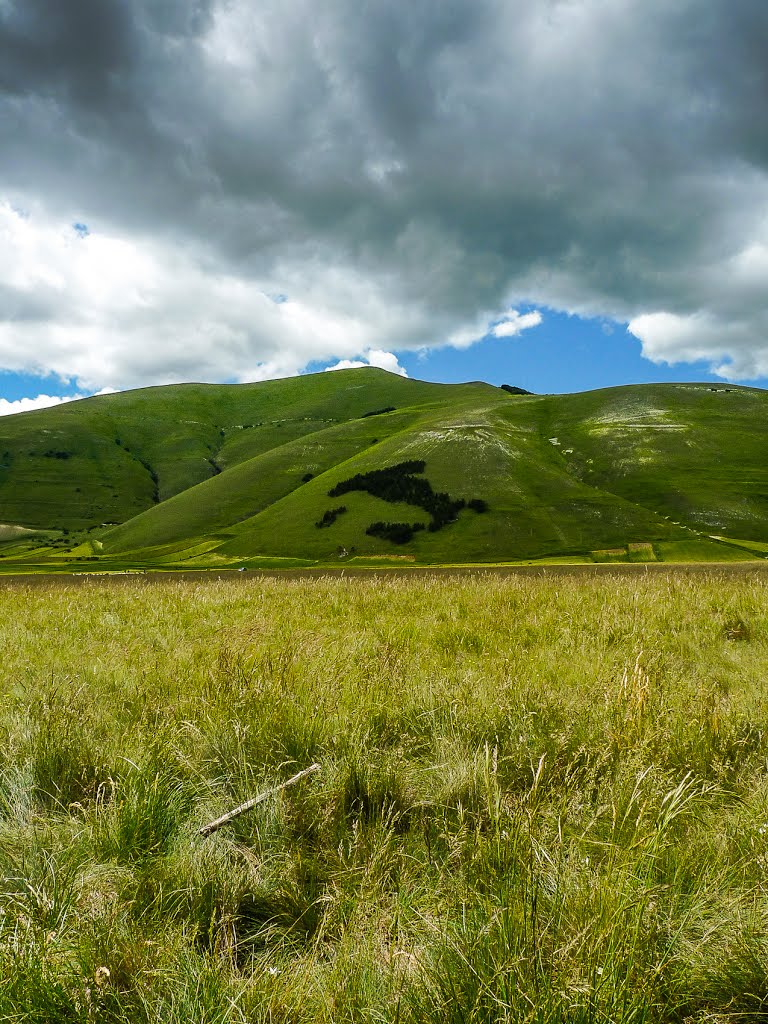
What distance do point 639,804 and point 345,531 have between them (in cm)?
12657

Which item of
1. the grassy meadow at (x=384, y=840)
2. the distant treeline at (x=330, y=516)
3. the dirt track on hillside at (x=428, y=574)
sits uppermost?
the distant treeline at (x=330, y=516)

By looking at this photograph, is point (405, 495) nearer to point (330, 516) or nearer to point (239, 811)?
point (330, 516)

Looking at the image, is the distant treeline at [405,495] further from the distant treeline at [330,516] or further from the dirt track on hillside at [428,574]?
the dirt track on hillside at [428,574]

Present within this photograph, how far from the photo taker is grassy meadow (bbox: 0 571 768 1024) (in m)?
1.74

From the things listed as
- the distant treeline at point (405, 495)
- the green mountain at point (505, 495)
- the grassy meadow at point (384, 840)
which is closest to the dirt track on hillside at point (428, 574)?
the grassy meadow at point (384, 840)

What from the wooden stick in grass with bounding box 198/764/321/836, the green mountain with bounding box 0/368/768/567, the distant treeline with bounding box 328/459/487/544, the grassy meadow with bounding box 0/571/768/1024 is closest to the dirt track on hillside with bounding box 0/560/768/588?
the grassy meadow with bounding box 0/571/768/1024

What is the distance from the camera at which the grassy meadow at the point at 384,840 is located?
1743mm

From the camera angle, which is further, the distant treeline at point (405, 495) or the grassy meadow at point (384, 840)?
the distant treeline at point (405, 495)

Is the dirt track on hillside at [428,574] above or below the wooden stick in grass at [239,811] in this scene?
below

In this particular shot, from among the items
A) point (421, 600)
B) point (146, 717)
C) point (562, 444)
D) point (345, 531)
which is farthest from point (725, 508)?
point (146, 717)

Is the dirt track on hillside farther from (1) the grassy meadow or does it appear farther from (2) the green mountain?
(2) the green mountain

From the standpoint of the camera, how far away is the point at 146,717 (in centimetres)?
417

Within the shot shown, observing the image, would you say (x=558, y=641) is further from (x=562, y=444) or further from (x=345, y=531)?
(x=562, y=444)

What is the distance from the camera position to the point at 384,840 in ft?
9.11
